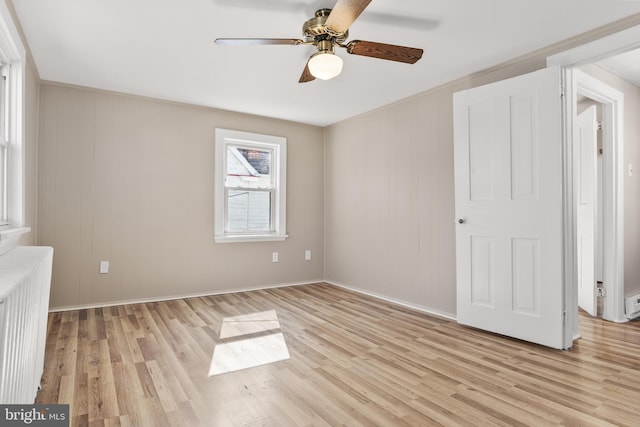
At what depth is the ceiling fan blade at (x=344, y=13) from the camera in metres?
1.71

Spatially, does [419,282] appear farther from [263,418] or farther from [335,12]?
[335,12]

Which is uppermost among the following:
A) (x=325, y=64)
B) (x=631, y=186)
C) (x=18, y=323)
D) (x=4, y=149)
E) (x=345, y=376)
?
(x=325, y=64)

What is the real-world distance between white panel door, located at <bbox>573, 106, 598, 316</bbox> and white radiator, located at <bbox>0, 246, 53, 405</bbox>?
13.5 feet

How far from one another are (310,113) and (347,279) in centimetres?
226

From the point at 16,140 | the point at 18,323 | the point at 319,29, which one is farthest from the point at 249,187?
the point at 18,323

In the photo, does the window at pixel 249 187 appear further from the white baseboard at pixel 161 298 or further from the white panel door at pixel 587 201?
the white panel door at pixel 587 201

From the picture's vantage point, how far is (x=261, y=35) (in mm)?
2605

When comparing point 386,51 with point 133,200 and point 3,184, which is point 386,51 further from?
point 133,200

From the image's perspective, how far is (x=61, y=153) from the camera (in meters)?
3.56

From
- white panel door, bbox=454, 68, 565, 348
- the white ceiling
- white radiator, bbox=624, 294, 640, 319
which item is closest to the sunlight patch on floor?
white panel door, bbox=454, 68, 565, 348

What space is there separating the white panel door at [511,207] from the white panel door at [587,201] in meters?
1.08

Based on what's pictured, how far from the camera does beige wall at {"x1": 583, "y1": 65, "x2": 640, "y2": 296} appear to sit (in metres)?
3.48

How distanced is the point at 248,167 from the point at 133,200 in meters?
1.45

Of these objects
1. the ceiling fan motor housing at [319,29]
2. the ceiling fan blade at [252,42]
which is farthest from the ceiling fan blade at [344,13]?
the ceiling fan blade at [252,42]
